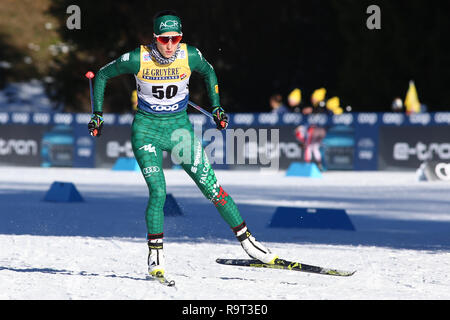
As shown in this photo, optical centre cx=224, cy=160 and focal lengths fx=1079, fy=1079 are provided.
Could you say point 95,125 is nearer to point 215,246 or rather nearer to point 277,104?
point 215,246

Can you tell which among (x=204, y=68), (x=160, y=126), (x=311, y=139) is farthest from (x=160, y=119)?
(x=311, y=139)

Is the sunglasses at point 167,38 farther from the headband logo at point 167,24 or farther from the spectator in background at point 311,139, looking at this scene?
the spectator in background at point 311,139

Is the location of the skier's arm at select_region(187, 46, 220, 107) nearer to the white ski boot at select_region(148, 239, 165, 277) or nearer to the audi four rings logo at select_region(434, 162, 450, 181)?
the white ski boot at select_region(148, 239, 165, 277)

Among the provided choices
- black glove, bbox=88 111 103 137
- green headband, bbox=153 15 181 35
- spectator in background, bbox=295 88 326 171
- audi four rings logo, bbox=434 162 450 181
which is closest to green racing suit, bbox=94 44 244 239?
black glove, bbox=88 111 103 137

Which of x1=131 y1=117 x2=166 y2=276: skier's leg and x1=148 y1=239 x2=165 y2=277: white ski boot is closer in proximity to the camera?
x1=148 y1=239 x2=165 y2=277: white ski boot

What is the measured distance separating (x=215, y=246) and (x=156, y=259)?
8.50ft

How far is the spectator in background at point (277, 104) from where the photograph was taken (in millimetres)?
32812

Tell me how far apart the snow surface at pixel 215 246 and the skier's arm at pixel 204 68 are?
4.54ft

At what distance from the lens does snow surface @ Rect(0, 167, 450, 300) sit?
24.7 feet

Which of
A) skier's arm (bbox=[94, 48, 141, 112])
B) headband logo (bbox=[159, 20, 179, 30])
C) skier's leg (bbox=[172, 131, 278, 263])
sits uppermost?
headband logo (bbox=[159, 20, 179, 30])

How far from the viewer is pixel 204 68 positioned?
8430mm

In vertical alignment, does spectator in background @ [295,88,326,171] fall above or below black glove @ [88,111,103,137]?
below

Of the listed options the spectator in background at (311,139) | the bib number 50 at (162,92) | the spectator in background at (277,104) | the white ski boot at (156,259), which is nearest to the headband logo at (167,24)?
the bib number 50 at (162,92)

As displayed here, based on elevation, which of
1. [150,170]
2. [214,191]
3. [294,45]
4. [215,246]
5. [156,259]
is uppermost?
[294,45]
